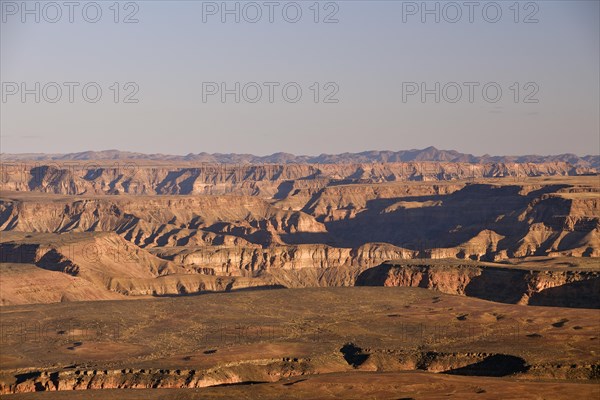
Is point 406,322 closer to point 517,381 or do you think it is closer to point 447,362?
point 447,362

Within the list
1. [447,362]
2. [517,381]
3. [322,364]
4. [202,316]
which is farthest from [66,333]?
[517,381]

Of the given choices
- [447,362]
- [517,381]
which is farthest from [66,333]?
[517,381]

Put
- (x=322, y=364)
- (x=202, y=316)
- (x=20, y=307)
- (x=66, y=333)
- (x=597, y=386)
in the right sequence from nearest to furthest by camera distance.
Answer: (x=597, y=386), (x=322, y=364), (x=66, y=333), (x=202, y=316), (x=20, y=307)

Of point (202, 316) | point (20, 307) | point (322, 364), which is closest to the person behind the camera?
point (322, 364)

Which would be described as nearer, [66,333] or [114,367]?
[114,367]

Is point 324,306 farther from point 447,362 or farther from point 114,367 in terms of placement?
point 114,367

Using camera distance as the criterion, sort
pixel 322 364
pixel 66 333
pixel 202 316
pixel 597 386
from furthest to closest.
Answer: pixel 202 316 → pixel 66 333 → pixel 322 364 → pixel 597 386

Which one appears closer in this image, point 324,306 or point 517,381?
point 517,381

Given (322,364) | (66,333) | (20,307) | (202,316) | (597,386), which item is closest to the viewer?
(597,386)
